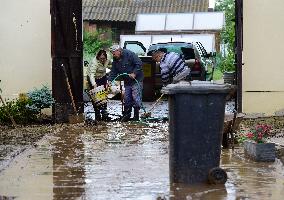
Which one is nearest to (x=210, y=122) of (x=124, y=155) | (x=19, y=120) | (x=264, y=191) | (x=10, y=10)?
(x=264, y=191)

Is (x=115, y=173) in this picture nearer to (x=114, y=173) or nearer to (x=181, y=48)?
(x=114, y=173)

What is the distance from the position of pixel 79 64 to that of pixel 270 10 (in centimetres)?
462

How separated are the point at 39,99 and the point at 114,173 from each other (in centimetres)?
638

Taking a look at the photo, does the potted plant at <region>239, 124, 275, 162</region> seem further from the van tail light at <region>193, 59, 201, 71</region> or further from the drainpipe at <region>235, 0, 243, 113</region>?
the van tail light at <region>193, 59, 201, 71</region>

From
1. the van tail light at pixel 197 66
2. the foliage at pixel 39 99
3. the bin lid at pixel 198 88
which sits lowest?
the foliage at pixel 39 99

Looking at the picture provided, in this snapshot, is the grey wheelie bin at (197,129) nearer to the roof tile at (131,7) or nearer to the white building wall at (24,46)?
the white building wall at (24,46)

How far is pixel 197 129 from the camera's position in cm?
776

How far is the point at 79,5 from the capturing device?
15586mm

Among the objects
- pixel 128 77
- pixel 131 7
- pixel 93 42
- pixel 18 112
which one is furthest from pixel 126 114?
pixel 131 7

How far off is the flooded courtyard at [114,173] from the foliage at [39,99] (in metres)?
2.42

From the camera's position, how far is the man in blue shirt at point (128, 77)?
1543 centimetres

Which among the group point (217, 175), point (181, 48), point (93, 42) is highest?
point (93, 42)

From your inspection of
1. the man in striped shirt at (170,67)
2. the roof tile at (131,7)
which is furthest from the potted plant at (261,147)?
the roof tile at (131,7)

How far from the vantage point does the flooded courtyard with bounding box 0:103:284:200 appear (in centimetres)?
741
